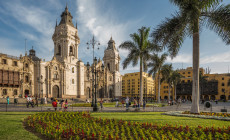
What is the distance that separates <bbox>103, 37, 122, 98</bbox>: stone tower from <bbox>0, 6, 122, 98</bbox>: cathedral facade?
347cm

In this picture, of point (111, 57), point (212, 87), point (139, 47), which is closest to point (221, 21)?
point (139, 47)

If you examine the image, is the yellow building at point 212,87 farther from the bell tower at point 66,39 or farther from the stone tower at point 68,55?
the bell tower at point 66,39

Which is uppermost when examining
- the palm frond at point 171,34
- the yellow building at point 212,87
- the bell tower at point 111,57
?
the bell tower at point 111,57

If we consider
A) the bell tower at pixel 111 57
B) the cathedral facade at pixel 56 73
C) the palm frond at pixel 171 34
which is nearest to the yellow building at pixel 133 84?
the bell tower at pixel 111 57

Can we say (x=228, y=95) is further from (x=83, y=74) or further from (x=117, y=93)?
(x=83, y=74)

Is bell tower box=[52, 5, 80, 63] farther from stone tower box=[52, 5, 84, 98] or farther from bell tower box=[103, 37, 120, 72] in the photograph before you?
bell tower box=[103, 37, 120, 72]

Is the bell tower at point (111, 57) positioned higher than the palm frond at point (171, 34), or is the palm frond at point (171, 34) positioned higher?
the bell tower at point (111, 57)

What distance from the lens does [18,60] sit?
3841 cm

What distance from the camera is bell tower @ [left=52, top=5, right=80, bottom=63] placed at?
49375 millimetres

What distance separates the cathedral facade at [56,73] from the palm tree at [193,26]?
67.5ft

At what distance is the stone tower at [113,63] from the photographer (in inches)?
2719

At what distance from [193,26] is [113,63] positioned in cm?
5673

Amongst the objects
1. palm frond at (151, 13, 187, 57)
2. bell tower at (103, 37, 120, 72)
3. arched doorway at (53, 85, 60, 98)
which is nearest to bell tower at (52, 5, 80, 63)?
arched doorway at (53, 85, 60, 98)

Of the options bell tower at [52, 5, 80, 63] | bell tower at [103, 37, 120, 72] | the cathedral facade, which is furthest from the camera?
bell tower at [103, 37, 120, 72]
